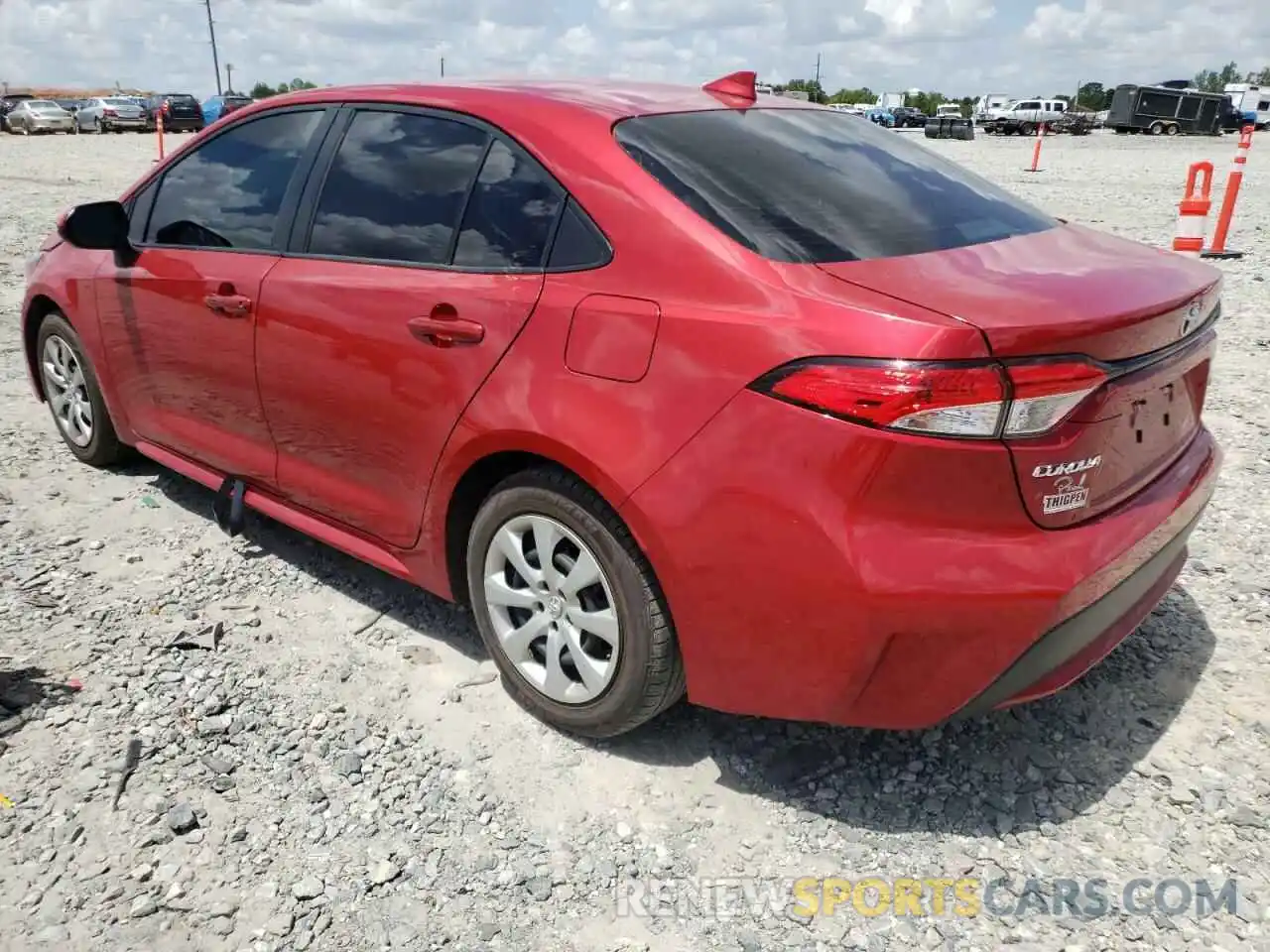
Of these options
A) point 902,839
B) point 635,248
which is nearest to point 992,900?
point 902,839

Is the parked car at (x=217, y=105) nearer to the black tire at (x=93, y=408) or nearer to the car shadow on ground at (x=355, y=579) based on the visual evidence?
the black tire at (x=93, y=408)

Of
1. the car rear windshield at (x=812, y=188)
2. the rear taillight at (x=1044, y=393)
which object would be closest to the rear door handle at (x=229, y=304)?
the car rear windshield at (x=812, y=188)

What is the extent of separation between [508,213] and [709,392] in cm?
90

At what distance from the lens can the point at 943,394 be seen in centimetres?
202

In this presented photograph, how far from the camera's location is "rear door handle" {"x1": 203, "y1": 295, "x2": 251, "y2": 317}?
3391 millimetres

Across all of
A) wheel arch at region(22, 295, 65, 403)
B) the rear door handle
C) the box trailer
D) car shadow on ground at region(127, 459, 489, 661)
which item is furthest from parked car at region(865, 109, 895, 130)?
the rear door handle

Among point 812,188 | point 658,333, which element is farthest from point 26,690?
point 812,188

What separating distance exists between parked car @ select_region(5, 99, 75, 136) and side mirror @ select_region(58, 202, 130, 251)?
143 ft

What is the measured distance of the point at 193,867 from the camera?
2.40 metres

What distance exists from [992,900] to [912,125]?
58.9m

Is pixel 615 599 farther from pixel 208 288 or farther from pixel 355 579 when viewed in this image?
pixel 208 288

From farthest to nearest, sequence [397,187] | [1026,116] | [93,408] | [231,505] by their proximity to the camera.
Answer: [1026,116] → [93,408] → [231,505] → [397,187]

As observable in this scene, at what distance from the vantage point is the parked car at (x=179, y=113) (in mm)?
39281

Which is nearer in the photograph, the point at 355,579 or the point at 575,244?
the point at 575,244
